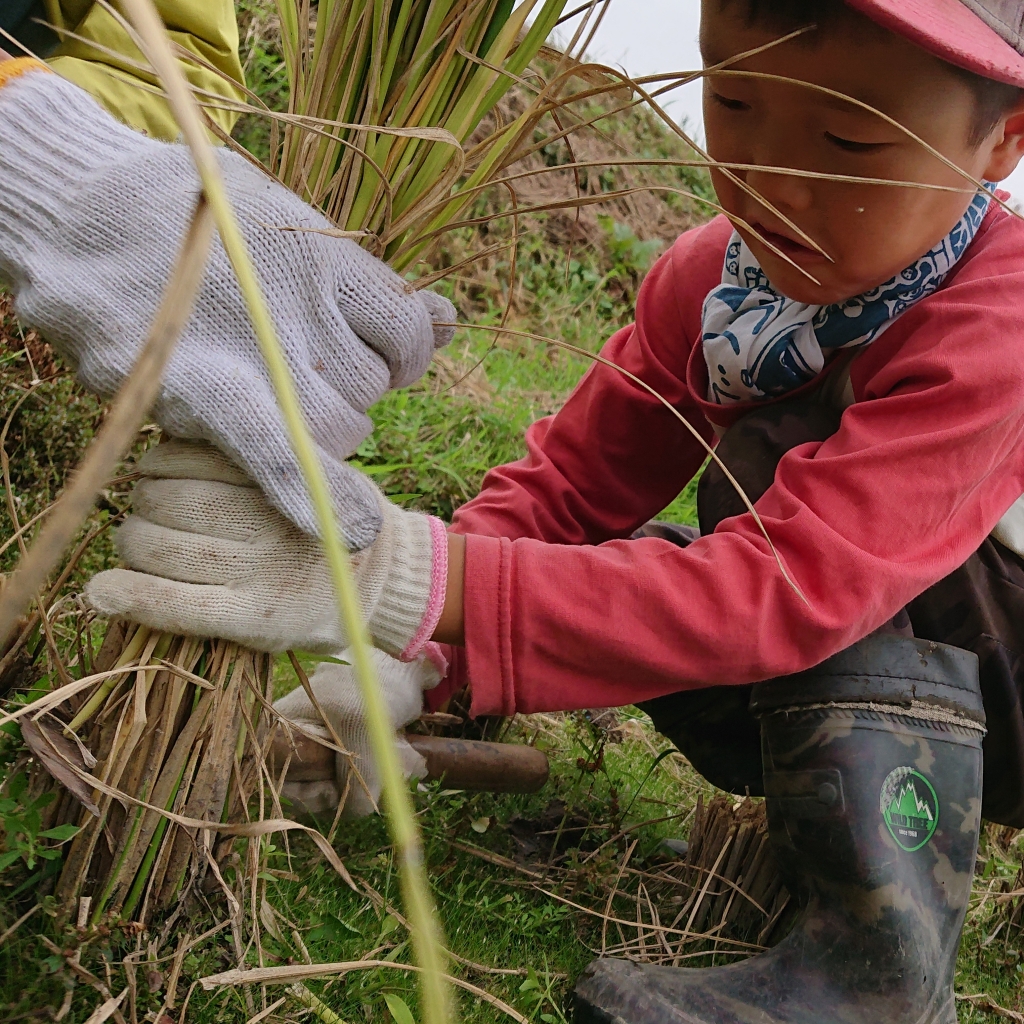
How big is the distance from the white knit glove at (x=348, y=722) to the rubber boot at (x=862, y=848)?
0.41 m

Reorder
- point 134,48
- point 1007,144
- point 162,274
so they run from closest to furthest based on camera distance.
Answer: point 162,274
point 1007,144
point 134,48

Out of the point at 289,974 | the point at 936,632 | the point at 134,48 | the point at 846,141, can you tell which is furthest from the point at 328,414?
the point at 134,48

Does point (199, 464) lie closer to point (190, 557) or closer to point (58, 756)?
point (190, 557)

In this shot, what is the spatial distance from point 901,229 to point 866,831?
2.28ft

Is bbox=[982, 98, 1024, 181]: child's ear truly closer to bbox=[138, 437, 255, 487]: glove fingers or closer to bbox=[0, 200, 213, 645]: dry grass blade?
bbox=[138, 437, 255, 487]: glove fingers

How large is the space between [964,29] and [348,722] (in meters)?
1.10

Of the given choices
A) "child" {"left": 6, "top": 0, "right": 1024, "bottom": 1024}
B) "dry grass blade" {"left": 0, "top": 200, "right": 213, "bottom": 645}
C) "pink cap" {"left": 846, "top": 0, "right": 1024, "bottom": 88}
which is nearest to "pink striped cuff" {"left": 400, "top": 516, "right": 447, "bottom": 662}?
"child" {"left": 6, "top": 0, "right": 1024, "bottom": 1024}

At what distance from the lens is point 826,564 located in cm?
116

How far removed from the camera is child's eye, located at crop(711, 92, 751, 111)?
3.89 feet

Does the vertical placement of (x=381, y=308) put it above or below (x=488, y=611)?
above

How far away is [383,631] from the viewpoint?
45.1 inches

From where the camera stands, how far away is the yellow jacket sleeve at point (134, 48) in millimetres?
1705

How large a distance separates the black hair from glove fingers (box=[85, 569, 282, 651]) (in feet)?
2.76

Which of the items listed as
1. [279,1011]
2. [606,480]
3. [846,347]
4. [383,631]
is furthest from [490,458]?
[279,1011]
